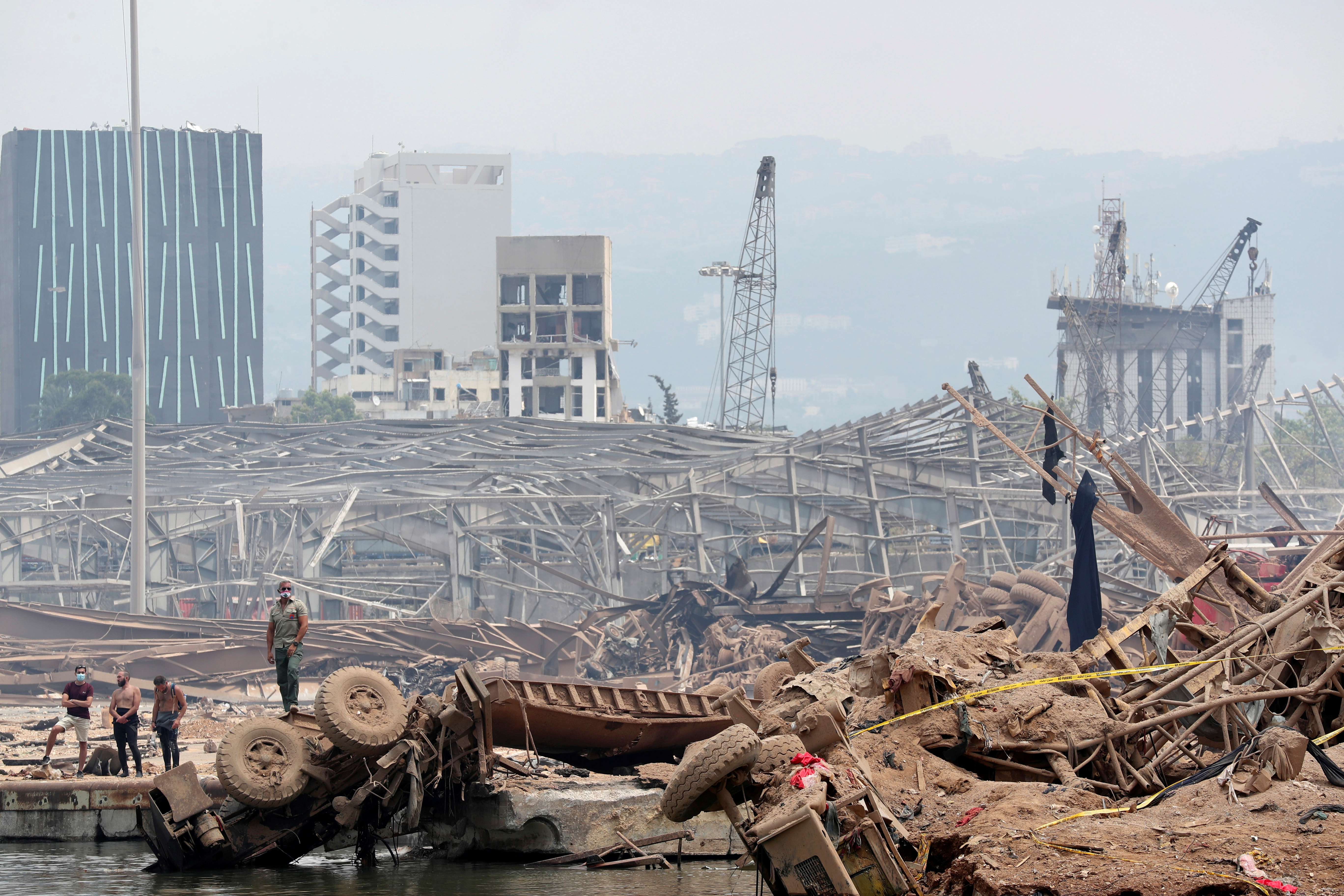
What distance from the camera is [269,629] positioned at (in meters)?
15.5

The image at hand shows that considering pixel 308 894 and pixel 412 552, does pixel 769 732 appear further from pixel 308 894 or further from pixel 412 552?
pixel 412 552

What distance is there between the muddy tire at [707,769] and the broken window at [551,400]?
9975 centimetres

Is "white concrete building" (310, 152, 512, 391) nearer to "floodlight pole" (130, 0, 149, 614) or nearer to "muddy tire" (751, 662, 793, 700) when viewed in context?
"floodlight pole" (130, 0, 149, 614)

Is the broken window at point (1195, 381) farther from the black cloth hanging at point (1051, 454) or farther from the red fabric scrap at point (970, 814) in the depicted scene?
the red fabric scrap at point (970, 814)

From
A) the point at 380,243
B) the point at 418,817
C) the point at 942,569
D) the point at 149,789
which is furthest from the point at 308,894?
the point at 380,243

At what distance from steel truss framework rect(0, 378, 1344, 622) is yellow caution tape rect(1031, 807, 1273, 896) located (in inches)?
1013

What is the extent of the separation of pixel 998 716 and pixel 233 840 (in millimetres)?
7573

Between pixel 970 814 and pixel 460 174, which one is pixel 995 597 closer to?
pixel 970 814

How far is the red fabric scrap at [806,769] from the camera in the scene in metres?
9.98

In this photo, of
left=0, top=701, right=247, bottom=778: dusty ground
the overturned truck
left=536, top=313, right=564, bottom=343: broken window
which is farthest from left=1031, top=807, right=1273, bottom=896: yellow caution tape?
left=536, top=313, right=564, bottom=343: broken window

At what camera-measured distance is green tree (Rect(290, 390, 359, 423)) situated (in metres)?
119

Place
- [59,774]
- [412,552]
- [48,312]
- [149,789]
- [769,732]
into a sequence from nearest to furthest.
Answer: [769,732] < [149,789] < [59,774] < [412,552] < [48,312]

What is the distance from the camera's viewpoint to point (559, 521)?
41781mm

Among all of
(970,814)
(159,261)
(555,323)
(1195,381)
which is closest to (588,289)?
(555,323)
